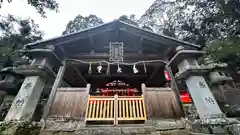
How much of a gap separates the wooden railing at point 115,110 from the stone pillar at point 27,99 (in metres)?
1.94

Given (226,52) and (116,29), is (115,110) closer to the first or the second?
(116,29)

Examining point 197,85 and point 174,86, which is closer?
point 197,85

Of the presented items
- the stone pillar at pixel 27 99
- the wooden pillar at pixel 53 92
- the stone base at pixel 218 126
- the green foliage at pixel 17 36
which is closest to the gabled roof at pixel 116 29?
the wooden pillar at pixel 53 92

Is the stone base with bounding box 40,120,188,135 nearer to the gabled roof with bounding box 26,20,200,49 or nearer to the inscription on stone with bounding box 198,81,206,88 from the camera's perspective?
the inscription on stone with bounding box 198,81,206,88

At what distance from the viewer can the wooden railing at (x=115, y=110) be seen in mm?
5008

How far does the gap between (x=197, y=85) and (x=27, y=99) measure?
236 inches

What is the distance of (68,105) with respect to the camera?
5.14m

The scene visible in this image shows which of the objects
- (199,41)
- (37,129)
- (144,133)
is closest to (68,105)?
(37,129)

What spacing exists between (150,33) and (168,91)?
294 centimetres

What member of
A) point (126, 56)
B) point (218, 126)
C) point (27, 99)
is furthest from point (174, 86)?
point (27, 99)

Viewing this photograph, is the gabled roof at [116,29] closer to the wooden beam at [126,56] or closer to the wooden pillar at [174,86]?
the wooden beam at [126,56]

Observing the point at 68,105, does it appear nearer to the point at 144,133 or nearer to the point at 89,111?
the point at 89,111

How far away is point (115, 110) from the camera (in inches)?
203

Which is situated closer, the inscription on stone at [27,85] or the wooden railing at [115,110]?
the inscription on stone at [27,85]
